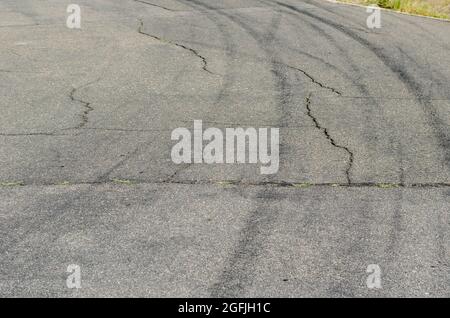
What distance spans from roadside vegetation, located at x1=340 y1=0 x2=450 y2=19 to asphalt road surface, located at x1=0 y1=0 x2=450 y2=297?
320 cm

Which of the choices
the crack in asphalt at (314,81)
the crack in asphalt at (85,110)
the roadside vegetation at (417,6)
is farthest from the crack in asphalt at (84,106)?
the roadside vegetation at (417,6)

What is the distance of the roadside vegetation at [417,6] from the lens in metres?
19.3

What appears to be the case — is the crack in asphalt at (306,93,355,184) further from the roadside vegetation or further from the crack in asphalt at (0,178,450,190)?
the roadside vegetation

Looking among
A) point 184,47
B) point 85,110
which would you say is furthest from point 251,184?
point 184,47

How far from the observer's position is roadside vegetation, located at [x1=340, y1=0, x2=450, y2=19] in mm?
19344

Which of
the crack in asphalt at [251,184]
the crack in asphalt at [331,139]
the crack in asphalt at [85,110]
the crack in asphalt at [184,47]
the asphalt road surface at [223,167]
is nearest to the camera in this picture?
the asphalt road surface at [223,167]

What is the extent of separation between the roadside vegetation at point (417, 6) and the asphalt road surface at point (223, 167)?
126 inches

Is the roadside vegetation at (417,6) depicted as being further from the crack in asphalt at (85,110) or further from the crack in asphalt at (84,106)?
the crack in asphalt at (85,110)
